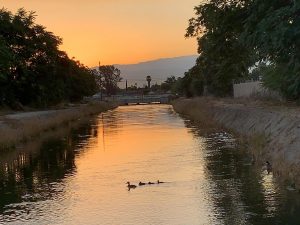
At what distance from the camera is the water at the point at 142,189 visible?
13.2 m

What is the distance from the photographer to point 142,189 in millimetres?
16609

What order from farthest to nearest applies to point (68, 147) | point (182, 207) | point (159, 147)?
point (68, 147)
point (159, 147)
point (182, 207)

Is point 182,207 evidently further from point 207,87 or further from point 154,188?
point 207,87

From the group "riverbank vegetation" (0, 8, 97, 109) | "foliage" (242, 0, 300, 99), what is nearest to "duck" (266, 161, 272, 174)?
"foliage" (242, 0, 300, 99)

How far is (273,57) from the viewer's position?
26.7 meters

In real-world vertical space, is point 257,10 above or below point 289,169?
above

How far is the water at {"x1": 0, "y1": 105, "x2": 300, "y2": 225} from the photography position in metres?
13.2

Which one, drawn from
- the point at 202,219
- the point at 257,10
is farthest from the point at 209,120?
the point at 202,219

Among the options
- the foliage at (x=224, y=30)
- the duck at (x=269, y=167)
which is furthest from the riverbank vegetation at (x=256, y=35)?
the duck at (x=269, y=167)

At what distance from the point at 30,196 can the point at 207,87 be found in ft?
246

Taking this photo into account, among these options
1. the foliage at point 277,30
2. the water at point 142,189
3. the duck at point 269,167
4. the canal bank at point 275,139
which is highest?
the foliage at point 277,30

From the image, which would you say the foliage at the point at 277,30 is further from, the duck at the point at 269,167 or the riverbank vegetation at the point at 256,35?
the duck at the point at 269,167

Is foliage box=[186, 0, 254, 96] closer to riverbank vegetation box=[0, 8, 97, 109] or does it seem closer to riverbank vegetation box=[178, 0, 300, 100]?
riverbank vegetation box=[178, 0, 300, 100]

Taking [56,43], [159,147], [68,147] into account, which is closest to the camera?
[159,147]
